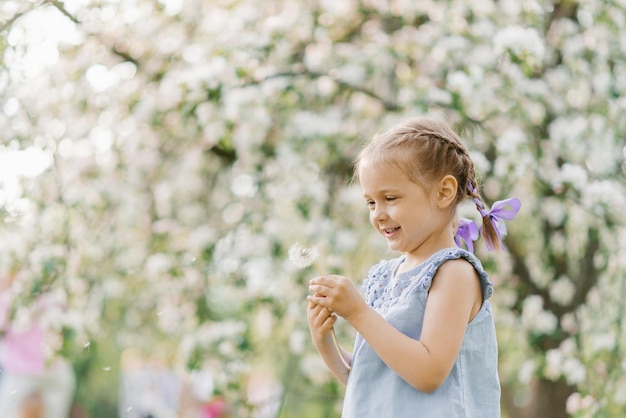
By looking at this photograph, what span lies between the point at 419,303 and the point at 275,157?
7.47ft

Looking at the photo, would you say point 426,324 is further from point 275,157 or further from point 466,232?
point 275,157

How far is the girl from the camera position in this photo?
1526 mm

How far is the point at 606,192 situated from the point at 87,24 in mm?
2096

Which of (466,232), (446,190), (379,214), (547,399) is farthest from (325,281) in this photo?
(547,399)

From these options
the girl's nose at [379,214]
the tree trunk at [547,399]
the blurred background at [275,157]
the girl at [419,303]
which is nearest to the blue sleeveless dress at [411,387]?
the girl at [419,303]

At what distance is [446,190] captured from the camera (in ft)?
5.35

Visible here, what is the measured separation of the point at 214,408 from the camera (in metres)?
6.94

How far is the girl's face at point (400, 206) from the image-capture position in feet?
5.26

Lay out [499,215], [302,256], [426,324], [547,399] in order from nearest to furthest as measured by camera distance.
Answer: [426,324], [302,256], [499,215], [547,399]

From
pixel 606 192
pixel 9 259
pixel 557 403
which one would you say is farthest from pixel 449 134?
pixel 557 403

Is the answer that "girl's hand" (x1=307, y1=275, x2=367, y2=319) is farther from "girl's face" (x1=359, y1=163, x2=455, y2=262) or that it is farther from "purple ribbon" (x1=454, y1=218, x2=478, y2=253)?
"purple ribbon" (x1=454, y1=218, x2=478, y2=253)

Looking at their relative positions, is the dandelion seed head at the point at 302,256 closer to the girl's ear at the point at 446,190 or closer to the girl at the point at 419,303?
the girl at the point at 419,303

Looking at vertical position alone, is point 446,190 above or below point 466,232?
above

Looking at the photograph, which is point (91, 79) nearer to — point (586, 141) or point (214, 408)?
point (586, 141)
